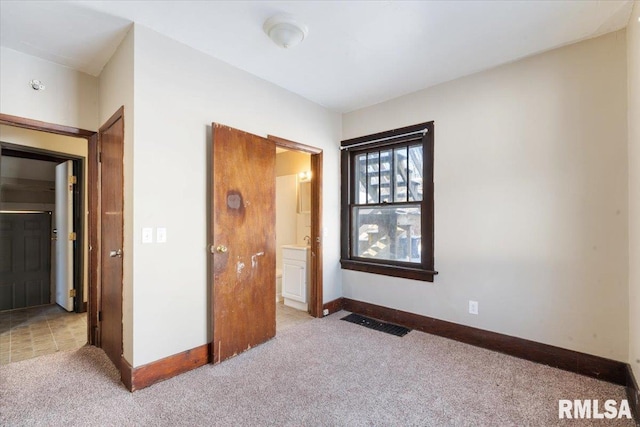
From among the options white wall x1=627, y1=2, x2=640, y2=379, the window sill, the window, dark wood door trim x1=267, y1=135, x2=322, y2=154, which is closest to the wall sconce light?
the window

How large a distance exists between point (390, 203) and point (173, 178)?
2.34m

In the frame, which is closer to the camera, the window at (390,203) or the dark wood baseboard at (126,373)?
the dark wood baseboard at (126,373)

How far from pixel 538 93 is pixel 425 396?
262 cm

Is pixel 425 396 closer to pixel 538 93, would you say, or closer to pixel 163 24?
pixel 538 93

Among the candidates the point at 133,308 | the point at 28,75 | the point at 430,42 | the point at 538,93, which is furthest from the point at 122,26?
the point at 538,93

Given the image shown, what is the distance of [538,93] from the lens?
2555mm

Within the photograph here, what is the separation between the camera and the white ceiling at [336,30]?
2.00 meters

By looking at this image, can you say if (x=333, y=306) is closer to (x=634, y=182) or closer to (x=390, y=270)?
(x=390, y=270)

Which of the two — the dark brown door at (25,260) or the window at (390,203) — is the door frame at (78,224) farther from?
the window at (390,203)

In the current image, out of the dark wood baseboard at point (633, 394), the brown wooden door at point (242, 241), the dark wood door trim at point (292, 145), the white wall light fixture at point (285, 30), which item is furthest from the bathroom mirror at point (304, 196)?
the dark wood baseboard at point (633, 394)

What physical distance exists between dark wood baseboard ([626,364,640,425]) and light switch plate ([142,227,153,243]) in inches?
133

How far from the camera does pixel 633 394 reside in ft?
6.37

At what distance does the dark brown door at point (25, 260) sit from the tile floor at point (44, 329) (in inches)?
7.2

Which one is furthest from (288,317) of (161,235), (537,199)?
(537,199)
